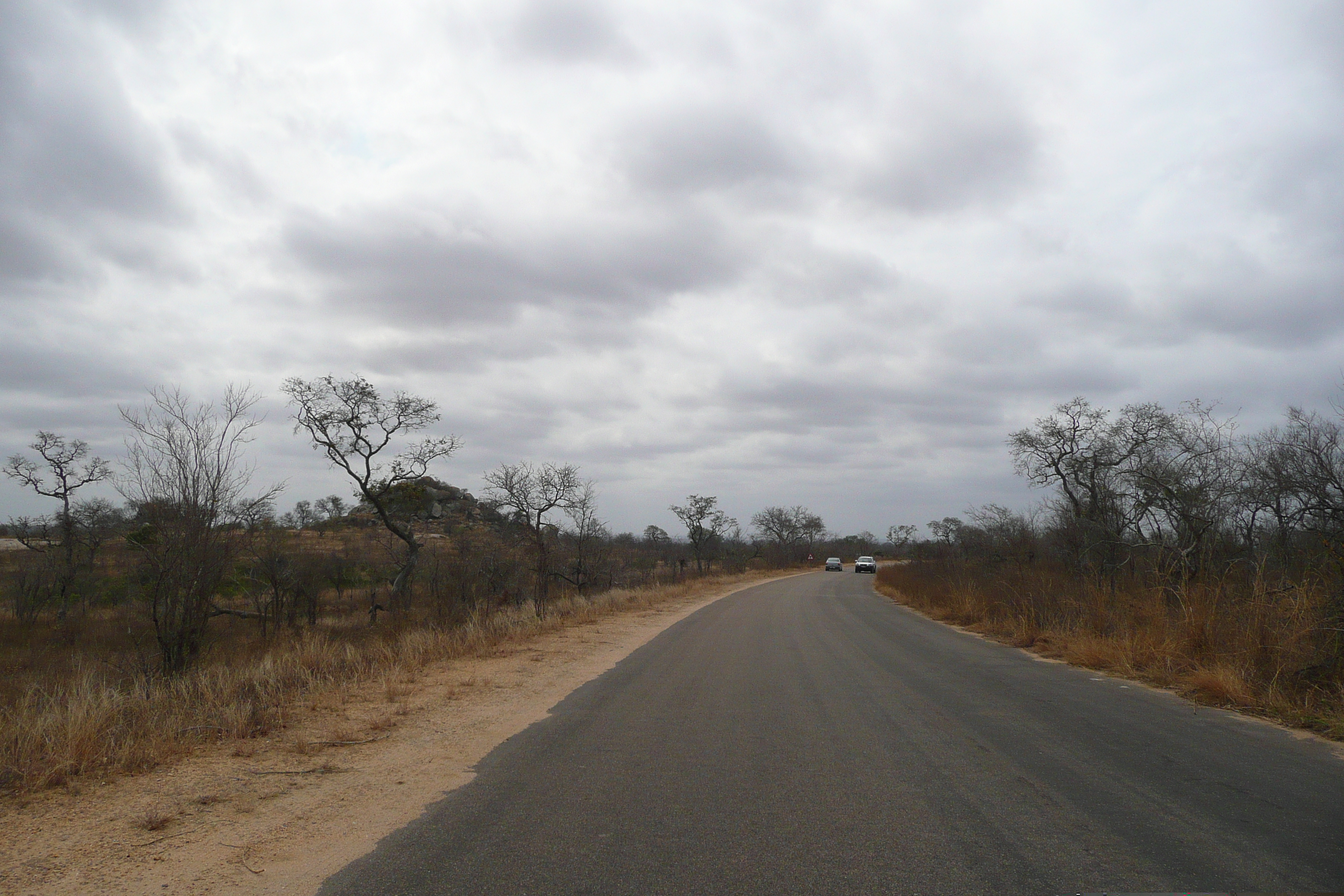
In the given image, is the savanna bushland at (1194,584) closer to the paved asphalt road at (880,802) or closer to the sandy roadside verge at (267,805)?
the paved asphalt road at (880,802)

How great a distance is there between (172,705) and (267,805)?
3.44 meters

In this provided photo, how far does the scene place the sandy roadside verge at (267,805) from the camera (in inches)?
163

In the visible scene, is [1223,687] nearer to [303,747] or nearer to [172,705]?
[303,747]

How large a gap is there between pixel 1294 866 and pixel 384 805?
5661 millimetres

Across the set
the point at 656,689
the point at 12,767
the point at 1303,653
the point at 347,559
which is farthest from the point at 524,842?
the point at 347,559

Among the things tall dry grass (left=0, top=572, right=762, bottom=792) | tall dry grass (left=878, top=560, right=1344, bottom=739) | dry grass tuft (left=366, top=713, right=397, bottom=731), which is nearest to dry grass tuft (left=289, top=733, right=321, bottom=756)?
tall dry grass (left=0, top=572, right=762, bottom=792)

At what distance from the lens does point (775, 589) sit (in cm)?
3828

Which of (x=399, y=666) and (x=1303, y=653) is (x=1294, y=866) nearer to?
(x=1303, y=653)

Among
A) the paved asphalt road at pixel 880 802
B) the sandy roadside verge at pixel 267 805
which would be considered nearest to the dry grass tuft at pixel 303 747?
the sandy roadside verge at pixel 267 805

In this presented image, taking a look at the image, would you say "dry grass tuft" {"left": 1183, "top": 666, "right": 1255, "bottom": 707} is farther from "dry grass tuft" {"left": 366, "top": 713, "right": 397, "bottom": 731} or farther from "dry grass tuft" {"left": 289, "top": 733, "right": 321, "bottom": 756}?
"dry grass tuft" {"left": 289, "top": 733, "right": 321, "bottom": 756}

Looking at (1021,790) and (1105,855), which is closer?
(1105,855)

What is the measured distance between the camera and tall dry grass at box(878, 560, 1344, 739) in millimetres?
7996

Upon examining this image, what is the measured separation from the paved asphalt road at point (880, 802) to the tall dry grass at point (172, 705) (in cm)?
285

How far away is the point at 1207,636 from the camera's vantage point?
10.3 metres
